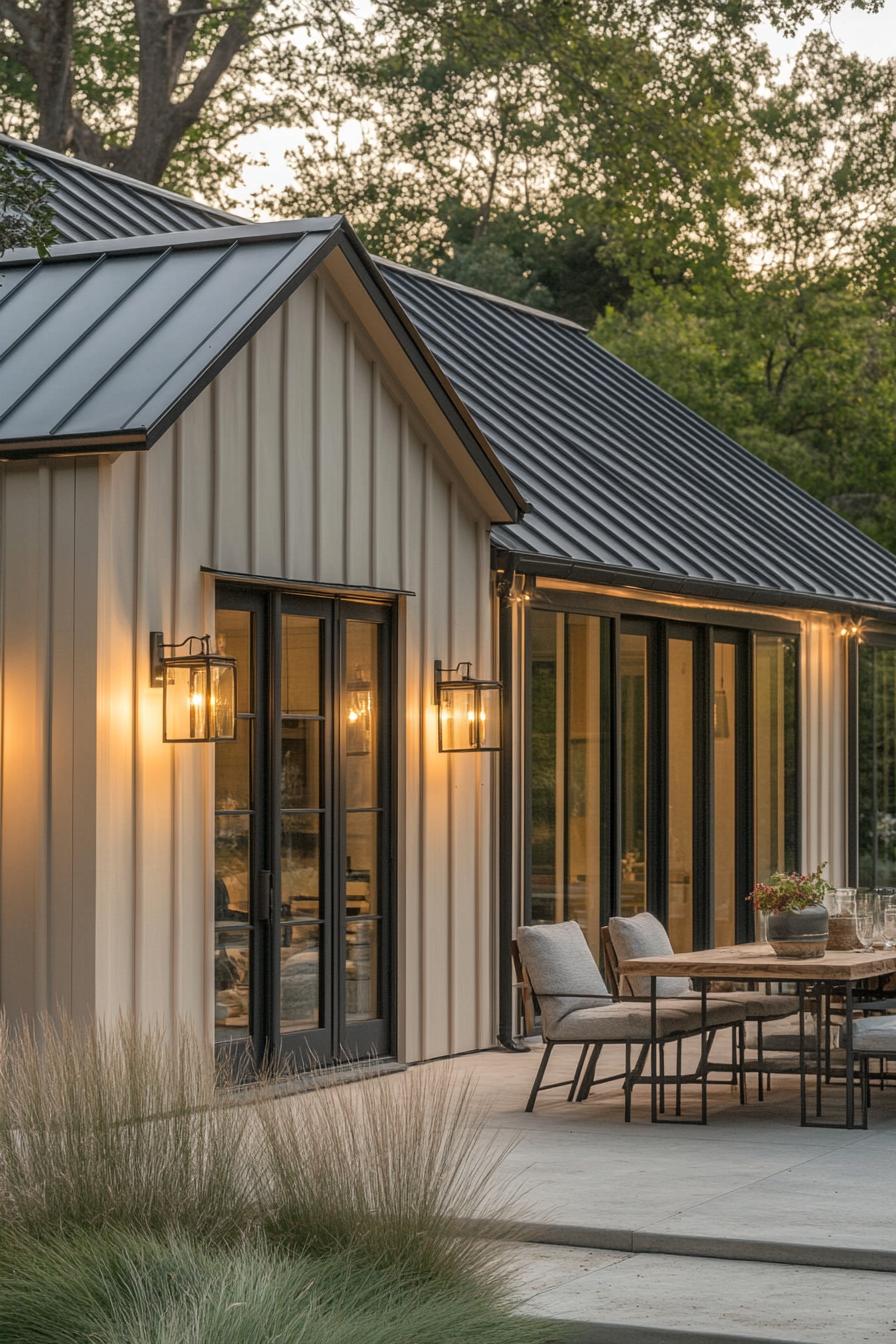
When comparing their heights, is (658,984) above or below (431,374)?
below

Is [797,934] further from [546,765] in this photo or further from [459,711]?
[546,765]

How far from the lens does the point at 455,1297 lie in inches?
213

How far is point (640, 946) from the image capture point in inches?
399

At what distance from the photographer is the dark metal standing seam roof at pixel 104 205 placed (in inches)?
517

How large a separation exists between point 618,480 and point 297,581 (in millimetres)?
5071

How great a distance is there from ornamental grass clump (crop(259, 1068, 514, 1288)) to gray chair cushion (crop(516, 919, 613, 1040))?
361 centimetres

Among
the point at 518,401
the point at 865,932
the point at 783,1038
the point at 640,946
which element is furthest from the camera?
the point at 518,401

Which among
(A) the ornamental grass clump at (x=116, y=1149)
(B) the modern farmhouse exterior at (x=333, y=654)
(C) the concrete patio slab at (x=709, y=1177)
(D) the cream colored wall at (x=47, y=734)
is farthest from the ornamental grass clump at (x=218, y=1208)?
(B) the modern farmhouse exterior at (x=333, y=654)

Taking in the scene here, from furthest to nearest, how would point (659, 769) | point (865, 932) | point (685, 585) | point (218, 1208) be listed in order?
point (659, 769), point (685, 585), point (865, 932), point (218, 1208)

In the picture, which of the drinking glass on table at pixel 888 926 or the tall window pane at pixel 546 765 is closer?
the drinking glass on table at pixel 888 926

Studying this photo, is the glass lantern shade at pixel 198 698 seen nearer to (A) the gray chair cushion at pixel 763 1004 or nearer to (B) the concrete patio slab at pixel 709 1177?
(B) the concrete patio slab at pixel 709 1177

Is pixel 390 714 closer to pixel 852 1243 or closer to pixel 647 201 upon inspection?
pixel 852 1243

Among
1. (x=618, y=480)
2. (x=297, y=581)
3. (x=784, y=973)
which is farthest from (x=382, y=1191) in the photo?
(x=618, y=480)

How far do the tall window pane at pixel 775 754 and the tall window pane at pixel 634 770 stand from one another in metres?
1.70
